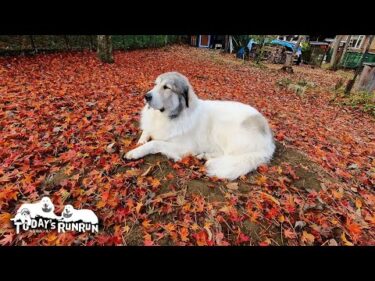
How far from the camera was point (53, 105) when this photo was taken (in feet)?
13.6

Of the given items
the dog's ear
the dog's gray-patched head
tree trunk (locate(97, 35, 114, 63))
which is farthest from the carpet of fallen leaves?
tree trunk (locate(97, 35, 114, 63))

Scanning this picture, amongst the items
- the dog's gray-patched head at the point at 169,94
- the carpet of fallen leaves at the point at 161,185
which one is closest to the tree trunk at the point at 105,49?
the carpet of fallen leaves at the point at 161,185

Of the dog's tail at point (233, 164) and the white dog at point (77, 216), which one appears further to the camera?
the dog's tail at point (233, 164)

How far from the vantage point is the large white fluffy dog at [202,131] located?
105 inches

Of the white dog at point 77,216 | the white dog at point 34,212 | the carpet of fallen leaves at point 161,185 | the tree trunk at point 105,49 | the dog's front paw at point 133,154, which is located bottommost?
the carpet of fallen leaves at point 161,185

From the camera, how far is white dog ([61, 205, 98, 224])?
1.84 m

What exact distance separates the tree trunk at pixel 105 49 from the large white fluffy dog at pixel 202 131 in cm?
630

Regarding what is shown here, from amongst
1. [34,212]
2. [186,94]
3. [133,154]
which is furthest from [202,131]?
[34,212]

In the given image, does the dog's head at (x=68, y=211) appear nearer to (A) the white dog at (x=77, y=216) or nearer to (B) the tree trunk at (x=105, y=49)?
(A) the white dog at (x=77, y=216)

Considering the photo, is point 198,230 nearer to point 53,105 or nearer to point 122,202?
point 122,202

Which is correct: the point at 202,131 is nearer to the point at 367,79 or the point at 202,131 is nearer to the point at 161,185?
the point at 161,185

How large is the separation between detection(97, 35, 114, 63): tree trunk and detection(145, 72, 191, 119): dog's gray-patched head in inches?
260

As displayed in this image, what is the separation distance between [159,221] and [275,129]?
10.3 feet
